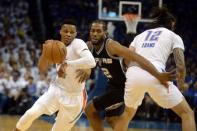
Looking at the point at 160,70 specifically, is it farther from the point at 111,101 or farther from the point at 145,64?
the point at 111,101

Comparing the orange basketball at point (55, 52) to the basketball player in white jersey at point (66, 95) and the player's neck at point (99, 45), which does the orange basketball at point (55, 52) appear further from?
the player's neck at point (99, 45)

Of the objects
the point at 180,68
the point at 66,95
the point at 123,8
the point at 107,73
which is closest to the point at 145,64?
the point at 180,68

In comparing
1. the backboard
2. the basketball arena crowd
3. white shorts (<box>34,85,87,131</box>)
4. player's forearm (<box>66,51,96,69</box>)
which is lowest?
the basketball arena crowd

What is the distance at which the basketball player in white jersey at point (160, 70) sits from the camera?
18.6 ft

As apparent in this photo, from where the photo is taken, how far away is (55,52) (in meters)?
5.83

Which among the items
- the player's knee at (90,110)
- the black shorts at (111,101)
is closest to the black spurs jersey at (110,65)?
the black shorts at (111,101)

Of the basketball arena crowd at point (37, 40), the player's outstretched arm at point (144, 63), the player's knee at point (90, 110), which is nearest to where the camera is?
the player's outstretched arm at point (144, 63)

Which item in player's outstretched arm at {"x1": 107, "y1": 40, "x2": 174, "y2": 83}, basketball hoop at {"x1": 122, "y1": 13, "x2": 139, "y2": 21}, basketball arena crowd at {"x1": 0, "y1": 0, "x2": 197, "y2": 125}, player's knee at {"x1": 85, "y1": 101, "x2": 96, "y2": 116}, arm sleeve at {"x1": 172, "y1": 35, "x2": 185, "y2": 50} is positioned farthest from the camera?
basketball arena crowd at {"x1": 0, "y1": 0, "x2": 197, "y2": 125}

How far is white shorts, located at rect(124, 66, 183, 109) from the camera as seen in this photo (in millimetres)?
5664

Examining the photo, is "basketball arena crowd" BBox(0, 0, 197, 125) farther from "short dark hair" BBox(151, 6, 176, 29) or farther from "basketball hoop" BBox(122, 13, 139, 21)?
"short dark hair" BBox(151, 6, 176, 29)

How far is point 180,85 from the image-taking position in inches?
223

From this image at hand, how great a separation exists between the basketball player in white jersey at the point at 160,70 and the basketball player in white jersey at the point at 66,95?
55cm

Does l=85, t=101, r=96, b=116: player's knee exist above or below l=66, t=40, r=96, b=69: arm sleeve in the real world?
below

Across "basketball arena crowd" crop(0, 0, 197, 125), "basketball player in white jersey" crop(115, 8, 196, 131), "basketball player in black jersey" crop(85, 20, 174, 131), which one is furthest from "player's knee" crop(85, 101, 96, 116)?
"basketball arena crowd" crop(0, 0, 197, 125)
